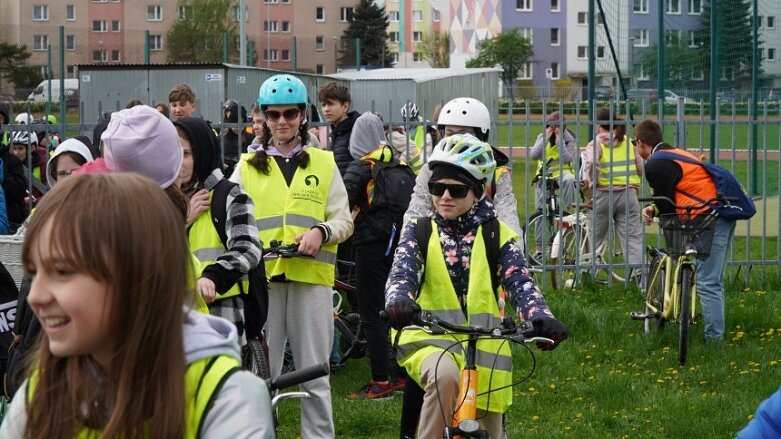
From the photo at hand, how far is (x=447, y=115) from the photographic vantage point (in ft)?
24.7

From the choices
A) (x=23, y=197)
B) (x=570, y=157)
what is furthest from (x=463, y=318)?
(x=570, y=157)

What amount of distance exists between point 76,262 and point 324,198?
4.92m

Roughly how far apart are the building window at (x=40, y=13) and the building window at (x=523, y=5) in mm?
50217

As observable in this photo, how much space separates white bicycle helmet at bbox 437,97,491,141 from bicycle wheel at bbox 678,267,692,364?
9.72 ft

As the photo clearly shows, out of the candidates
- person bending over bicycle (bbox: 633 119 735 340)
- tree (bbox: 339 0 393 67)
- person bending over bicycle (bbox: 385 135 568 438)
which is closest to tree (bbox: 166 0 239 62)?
tree (bbox: 339 0 393 67)

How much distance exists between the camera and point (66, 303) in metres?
2.12

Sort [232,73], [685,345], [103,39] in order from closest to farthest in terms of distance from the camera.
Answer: [685,345] < [232,73] < [103,39]

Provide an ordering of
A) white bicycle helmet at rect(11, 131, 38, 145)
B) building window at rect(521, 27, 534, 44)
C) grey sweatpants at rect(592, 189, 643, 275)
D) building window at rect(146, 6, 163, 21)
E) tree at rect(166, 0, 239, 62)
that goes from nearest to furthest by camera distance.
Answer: white bicycle helmet at rect(11, 131, 38, 145) → grey sweatpants at rect(592, 189, 643, 275) → tree at rect(166, 0, 239, 62) → building window at rect(146, 6, 163, 21) → building window at rect(521, 27, 534, 44)

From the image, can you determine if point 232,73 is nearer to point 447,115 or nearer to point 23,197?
point 23,197

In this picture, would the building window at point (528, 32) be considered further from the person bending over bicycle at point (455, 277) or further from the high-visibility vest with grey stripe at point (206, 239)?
the high-visibility vest with grey stripe at point (206, 239)

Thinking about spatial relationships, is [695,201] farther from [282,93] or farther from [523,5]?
[523,5]

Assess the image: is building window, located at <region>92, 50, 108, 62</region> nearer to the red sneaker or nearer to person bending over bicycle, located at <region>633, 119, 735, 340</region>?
person bending over bicycle, located at <region>633, 119, 735, 340</region>

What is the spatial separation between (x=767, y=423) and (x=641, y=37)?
64.2ft

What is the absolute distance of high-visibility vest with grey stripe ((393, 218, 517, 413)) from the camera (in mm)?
5336
